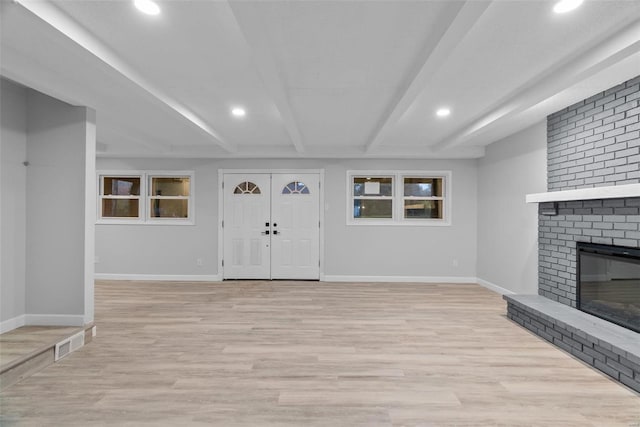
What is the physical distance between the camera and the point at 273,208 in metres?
6.02

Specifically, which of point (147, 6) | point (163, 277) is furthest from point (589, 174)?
point (163, 277)

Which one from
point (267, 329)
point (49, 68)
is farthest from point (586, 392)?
point (49, 68)

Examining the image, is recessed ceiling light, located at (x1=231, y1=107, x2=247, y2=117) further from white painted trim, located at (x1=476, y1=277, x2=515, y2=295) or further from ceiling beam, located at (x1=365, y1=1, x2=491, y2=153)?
white painted trim, located at (x1=476, y1=277, x2=515, y2=295)

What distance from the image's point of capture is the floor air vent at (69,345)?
8.99 feet

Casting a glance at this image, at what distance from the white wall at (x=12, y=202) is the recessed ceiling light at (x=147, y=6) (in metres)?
2.15

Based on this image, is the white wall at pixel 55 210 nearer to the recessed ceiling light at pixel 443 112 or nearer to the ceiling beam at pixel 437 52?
the ceiling beam at pixel 437 52

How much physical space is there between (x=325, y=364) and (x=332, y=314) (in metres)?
1.35

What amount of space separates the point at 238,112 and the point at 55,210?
7.10 ft

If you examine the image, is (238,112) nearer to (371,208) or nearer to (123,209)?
(371,208)

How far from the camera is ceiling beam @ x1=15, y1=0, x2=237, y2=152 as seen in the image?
178cm

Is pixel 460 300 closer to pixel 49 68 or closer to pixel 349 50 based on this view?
pixel 349 50

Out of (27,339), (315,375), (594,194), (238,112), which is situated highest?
(238,112)

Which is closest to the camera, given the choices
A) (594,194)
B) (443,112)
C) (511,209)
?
(594,194)

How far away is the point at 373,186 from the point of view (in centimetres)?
611
